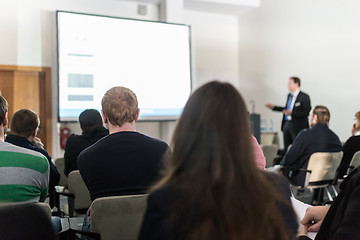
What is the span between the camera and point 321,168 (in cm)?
392

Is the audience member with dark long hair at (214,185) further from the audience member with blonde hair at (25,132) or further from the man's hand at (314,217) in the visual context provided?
the audience member with blonde hair at (25,132)

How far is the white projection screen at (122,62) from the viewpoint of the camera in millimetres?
6203

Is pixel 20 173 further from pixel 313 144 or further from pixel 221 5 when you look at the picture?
pixel 221 5

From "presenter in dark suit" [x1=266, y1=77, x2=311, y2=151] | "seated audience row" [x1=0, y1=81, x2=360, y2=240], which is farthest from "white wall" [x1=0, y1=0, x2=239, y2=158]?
"seated audience row" [x1=0, y1=81, x2=360, y2=240]

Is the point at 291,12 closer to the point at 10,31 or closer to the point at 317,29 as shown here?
the point at 317,29

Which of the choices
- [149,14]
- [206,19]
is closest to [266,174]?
[149,14]

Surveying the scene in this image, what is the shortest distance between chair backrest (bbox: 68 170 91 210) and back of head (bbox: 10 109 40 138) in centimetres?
40

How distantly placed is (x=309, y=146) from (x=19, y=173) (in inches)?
124

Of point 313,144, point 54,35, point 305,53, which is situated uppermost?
point 54,35

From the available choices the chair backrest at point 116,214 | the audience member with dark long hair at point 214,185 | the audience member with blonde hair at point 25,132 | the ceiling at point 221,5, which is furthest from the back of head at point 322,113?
the ceiling at point 221,5

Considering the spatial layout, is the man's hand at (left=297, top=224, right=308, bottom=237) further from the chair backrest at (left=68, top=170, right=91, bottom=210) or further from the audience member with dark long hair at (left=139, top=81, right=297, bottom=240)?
the chair backrest at (left=68, top=170, right=91, bottom=210)

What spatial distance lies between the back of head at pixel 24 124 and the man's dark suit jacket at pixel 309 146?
106 inches

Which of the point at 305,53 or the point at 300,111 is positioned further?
the point at 305,53

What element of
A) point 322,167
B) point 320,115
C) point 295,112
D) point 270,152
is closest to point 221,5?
point 295,112
